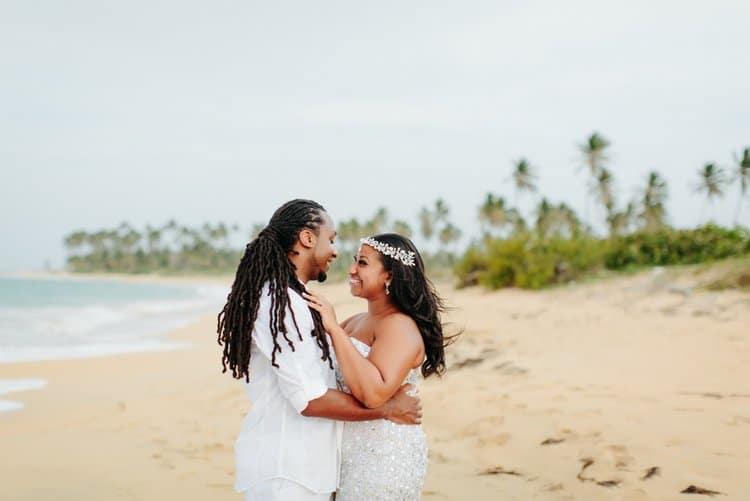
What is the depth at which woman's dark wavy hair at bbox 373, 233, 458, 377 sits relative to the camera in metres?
2.93

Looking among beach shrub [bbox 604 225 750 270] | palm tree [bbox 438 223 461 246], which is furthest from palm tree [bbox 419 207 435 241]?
beach shrub [bbox 604 225 750 270]

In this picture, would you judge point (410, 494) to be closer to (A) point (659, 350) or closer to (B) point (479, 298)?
(A) point (659, 350)

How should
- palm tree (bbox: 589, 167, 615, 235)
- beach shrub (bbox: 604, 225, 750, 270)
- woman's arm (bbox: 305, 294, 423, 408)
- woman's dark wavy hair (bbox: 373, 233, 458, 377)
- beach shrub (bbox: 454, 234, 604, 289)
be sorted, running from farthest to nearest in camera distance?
palm tree (bbox: 589, 167, 615, 235), beach shrub (bbox: 604, 225, 750, 270), beach shrub (bbox: 454, 234, 604, 289), woman's dark wavy hair (bbox: 373, 233, 458, 377), woman's arm (bbox: 305, 294, 423, 408)

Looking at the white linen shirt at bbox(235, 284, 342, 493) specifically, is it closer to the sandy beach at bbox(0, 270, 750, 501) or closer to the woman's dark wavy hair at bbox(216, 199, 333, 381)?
the woman's dark wavy hair at bbox(216, 199, 333, 381)

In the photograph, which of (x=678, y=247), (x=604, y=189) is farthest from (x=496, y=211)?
(x=678, y=247)

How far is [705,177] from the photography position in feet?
169

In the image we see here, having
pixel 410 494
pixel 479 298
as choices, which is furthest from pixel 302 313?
pixel 479 298

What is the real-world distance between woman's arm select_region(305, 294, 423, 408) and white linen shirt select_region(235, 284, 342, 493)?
0.09m

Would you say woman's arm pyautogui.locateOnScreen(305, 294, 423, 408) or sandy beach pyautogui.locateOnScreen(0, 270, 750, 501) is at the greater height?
woman's arm pyautogui.locateOnScreen(305, 294, 423, 408)

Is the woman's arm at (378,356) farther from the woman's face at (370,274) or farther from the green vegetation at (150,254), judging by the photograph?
the green vegetation at (150,254)

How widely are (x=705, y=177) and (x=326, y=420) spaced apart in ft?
182

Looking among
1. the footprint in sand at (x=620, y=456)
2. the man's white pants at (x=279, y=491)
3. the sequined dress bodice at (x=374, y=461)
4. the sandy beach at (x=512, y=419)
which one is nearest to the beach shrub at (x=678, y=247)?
the sandy beach at (x=512, y=419)

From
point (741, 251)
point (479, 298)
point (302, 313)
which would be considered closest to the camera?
point (302, 313)

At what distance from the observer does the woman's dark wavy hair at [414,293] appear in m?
2.93
